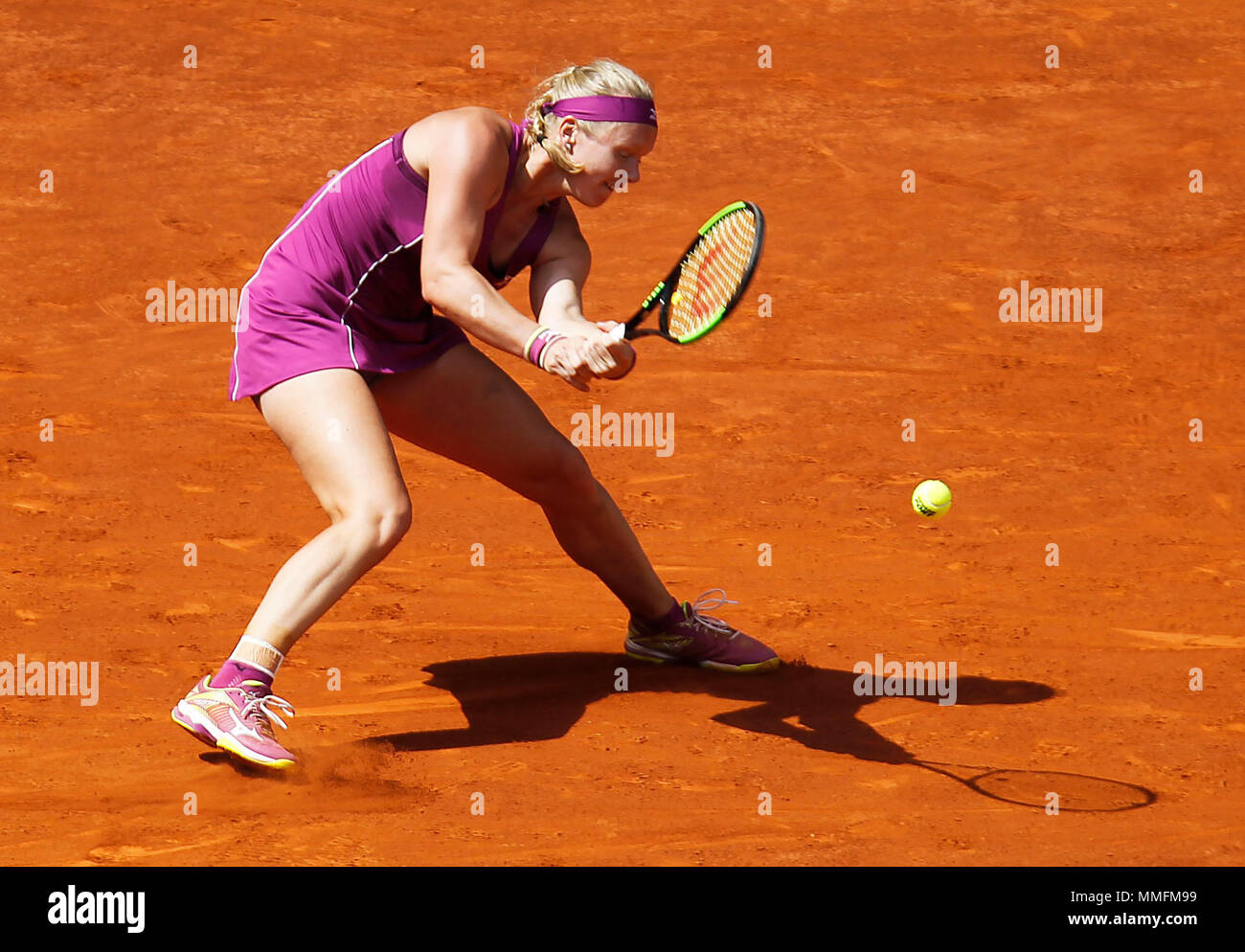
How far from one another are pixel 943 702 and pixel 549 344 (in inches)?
68.9

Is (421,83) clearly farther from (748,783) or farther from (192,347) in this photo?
(748,783)

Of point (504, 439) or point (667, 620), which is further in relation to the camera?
point (667, 620)

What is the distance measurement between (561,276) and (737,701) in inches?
54.3

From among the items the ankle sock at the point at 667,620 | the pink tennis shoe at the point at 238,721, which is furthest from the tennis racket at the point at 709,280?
the pink tennis shoe at the point at 238,721

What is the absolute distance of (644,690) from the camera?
4.96 meters

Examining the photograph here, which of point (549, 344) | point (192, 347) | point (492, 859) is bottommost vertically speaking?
point (492, 859)

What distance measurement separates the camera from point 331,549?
409cm

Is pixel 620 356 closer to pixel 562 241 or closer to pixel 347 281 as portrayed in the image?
pixel 562 241

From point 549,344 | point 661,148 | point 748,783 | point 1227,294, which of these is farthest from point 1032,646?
point 661,148

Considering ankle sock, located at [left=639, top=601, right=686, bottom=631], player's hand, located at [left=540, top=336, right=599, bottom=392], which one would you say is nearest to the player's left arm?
player's hand, located at [left=540, top=336, right=599, bottom=392]

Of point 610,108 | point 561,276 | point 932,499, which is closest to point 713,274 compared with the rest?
point 561,276

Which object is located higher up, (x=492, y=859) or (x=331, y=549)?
(x=331, y=549)

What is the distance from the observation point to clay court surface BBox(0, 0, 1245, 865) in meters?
4.15

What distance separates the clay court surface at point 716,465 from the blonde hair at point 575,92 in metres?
1.62
